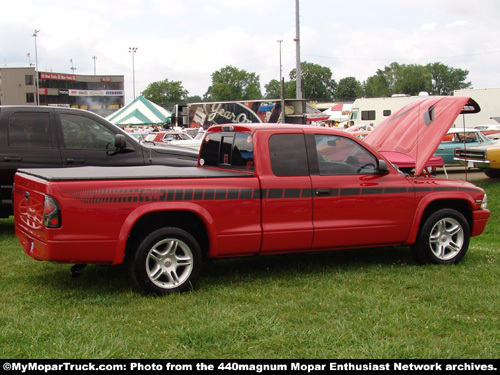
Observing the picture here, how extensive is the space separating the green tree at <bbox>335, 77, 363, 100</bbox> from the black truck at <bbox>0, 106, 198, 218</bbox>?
516 ft

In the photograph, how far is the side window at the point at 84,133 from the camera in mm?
8539

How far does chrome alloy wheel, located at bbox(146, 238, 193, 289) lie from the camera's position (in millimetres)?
5305

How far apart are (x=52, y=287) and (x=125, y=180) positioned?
1.42 m

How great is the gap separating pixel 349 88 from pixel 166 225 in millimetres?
166068

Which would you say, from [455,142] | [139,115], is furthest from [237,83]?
[455,142]

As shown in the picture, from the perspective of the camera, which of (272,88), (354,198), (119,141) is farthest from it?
(272,88)

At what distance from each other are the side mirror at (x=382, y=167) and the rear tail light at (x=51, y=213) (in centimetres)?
335

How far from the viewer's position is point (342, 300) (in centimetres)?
514

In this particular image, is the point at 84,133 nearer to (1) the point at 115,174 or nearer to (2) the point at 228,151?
(2) the point at 228,151

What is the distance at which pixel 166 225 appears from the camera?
550 cm

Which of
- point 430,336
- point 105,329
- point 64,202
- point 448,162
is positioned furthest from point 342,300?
point 448,162

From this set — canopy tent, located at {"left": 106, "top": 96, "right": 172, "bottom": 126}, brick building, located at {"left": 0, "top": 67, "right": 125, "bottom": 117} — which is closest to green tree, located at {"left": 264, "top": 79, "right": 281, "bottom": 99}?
brick building, located at {"left": 0, "top": 67, "right": 125, "bottom": 117}
